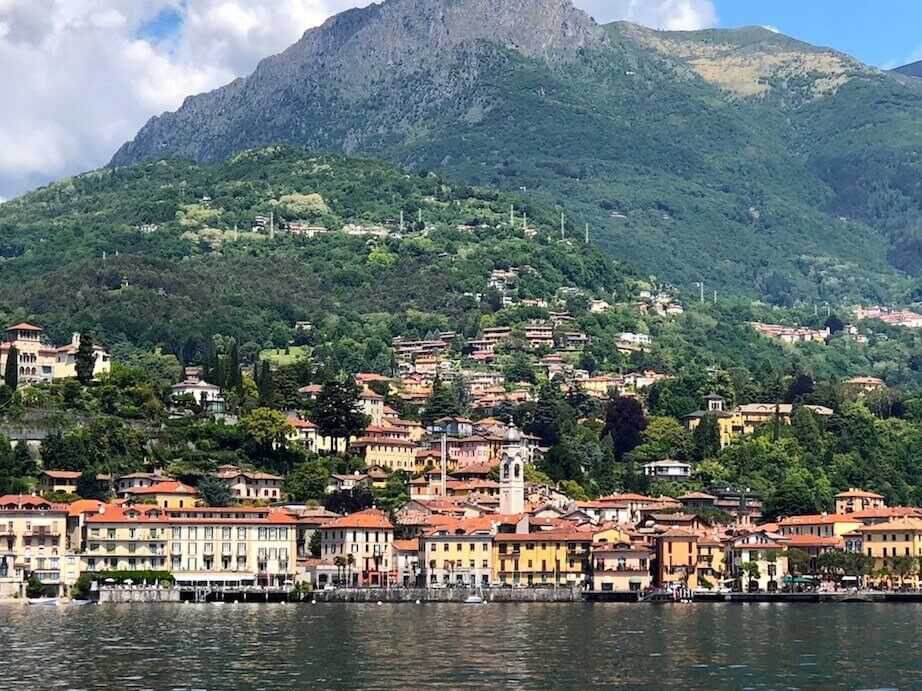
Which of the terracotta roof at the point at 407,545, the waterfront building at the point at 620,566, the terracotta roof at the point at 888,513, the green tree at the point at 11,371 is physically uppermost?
the green tree at the point at 11,371

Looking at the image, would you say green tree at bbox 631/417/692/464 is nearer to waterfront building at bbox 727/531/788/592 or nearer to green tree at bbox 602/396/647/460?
green tree at bbox 602/396/647/460

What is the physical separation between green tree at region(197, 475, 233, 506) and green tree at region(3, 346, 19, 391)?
23.3 meters

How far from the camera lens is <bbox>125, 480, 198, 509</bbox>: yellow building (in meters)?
144

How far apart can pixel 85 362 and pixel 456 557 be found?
42.6 meters

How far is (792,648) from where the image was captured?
8900cm

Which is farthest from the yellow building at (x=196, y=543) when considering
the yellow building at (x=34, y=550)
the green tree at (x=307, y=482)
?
the green tree at (x=307, y=482)

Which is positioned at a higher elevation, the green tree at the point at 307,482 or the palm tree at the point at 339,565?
the green tree at the point at 307,482

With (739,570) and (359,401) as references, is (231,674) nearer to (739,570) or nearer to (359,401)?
(739,570)

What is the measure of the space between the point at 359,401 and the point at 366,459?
15630mm

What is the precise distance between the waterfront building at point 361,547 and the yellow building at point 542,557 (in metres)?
7.41

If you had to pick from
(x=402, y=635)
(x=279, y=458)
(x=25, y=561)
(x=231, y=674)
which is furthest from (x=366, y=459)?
(x=231, y=674)

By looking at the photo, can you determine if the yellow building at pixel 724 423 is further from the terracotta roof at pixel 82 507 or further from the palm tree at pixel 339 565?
the terracotta roof at pixel 82 507

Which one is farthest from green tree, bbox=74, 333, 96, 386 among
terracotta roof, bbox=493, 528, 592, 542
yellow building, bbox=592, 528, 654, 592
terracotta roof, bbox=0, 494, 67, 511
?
yellow building, bbox=592, 528, 654, 592

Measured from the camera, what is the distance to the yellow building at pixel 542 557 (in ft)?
469
